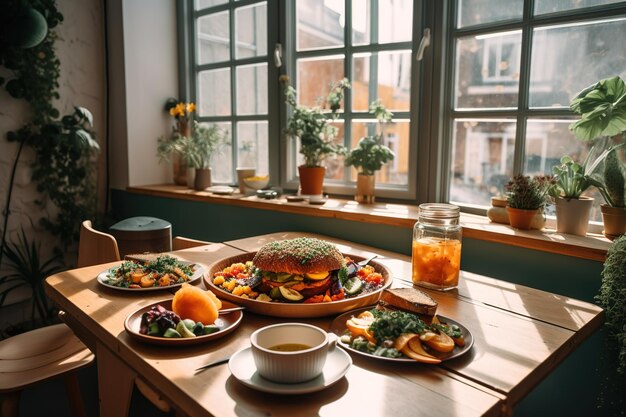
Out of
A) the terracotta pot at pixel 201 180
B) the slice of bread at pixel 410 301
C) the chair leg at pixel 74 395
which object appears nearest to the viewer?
the slice of bread at pixel 410 301

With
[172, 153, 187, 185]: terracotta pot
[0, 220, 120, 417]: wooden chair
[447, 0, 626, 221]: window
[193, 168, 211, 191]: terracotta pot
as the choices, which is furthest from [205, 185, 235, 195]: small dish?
[447, 0, 626, 221]: window

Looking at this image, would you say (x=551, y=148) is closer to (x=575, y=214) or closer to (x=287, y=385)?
(x=575, y=214)

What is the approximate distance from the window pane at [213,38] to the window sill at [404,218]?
3.17 ft

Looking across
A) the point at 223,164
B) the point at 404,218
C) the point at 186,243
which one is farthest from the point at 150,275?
the point at 223,164

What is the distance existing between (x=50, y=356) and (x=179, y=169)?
193cm

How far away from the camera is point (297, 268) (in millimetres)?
1251

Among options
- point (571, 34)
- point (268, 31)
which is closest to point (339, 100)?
point (268, 31)

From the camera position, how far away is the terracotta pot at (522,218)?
6.32ft

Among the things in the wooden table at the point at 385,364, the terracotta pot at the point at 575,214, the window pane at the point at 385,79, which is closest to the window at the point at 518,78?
the terracotta pot at the point at 575,214

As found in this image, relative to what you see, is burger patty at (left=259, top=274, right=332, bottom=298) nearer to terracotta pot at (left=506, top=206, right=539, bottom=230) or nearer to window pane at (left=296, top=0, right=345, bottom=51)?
terracotta pot at (left=506, top=206, right=539, bottom=230)

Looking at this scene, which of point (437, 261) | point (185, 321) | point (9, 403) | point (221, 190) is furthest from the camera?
point (221, 190)

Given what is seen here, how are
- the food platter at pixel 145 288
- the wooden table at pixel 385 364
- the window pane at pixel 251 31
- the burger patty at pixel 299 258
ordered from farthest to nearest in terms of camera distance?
the window pane at pixel 251 31, the food platter at pixel 145 288, the burger patty at pixel 299 258, the wooden table at pixel 385 364

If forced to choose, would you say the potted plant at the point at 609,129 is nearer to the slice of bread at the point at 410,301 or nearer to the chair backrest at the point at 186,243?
the slice of bread at the point at 410,301

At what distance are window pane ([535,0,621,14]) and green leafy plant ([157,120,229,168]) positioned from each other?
2.03 m
